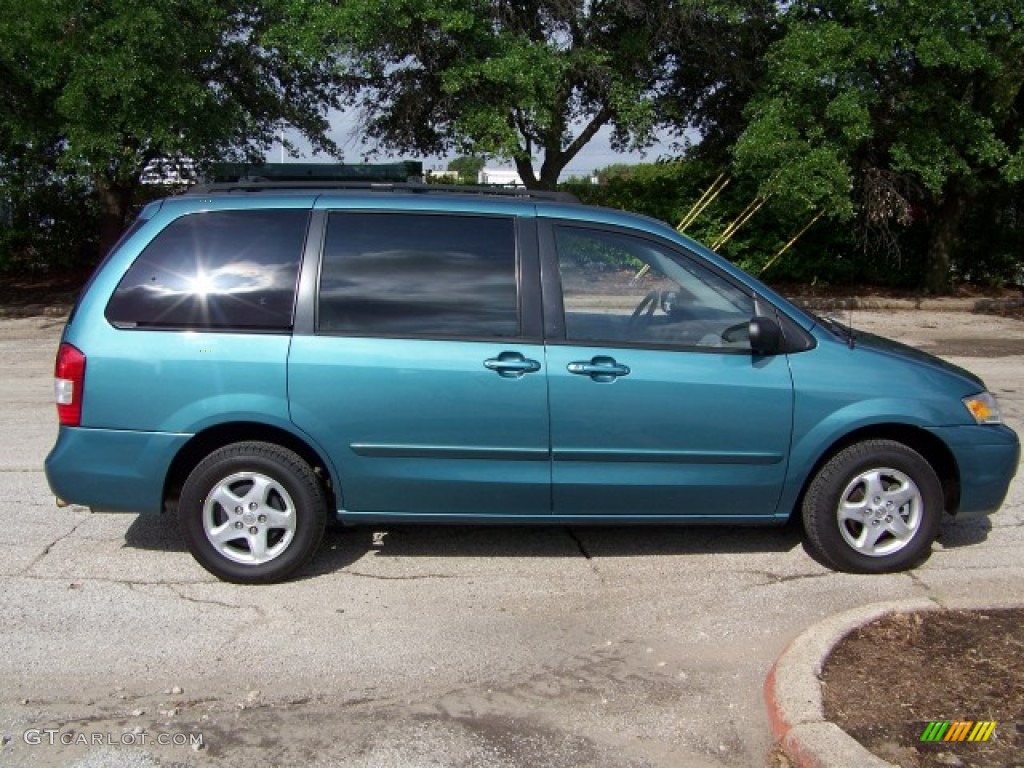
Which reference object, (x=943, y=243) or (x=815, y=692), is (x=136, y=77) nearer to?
(x=815, y=692)

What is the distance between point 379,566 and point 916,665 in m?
2.60

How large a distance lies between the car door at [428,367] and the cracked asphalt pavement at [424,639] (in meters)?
0.49

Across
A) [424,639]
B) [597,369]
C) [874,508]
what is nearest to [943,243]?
[874,508]

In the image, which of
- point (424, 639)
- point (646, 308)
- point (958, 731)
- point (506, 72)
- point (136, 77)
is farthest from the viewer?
point (506, 72)

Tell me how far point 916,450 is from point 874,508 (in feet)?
1.33

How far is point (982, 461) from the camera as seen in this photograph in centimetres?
477

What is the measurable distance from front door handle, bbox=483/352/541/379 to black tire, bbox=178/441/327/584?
1020mm

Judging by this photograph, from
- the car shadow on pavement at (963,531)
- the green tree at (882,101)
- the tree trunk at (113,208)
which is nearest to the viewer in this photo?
the car shadow on pavement at (963,531)

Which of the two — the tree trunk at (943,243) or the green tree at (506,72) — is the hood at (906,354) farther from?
the tree trunk at (943,243)

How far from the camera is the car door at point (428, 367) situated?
14.7 feet

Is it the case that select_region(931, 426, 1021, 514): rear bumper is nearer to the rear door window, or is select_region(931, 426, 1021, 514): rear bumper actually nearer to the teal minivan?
the teal minivan

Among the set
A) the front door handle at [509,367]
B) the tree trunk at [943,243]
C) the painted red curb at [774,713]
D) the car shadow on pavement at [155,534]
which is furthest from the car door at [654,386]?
the tree trunk at [943,243]

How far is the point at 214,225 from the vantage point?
465 centimetres

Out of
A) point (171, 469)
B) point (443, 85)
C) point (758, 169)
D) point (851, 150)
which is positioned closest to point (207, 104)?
point (443, 85)
